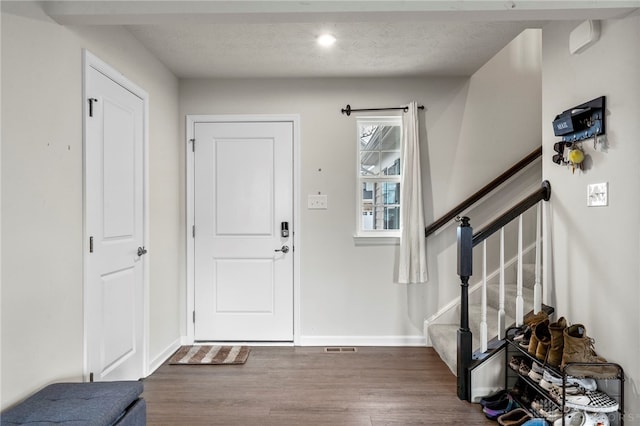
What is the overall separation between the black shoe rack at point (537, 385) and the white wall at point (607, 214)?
4cm

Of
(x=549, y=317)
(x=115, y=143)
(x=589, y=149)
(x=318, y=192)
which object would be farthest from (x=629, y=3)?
(x=115, y=143)

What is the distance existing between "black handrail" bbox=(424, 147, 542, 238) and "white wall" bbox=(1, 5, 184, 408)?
103 inches

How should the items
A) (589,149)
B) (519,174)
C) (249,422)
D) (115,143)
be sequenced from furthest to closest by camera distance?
(519,174), (115,143), (249,422), (589,149)

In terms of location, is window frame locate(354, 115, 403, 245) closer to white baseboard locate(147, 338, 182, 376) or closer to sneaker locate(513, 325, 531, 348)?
sneaker locate(513, 325, 531, 348)

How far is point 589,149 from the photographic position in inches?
78.0

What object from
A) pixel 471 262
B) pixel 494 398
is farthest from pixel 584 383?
pixel 471 262

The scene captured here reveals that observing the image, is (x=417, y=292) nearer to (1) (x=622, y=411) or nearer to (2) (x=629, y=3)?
(1) (x=622, y=411)

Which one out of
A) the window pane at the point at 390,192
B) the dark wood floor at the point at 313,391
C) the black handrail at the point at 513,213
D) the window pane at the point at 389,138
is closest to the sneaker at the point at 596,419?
the dark wood floor at the point at 313,391

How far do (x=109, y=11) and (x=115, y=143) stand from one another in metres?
0.85

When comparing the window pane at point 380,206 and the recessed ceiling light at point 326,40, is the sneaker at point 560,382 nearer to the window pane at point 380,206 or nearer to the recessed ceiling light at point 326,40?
the window pane at point 380,206

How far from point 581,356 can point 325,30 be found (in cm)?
235

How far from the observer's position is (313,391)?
2500 millimetres

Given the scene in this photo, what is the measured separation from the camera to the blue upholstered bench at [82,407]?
1.37 meters

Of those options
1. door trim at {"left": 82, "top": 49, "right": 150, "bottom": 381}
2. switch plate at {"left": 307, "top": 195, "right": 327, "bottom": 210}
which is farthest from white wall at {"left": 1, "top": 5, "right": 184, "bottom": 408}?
switch plate at {"left": 307, "top": 195, "right": 327, "bottom": 210}
